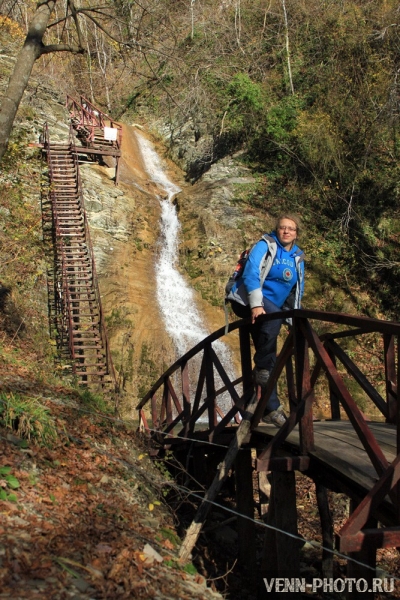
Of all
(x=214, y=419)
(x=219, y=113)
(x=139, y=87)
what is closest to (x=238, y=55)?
(x=219, y=113)

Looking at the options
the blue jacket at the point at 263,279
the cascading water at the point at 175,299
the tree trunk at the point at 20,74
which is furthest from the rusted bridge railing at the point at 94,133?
the blue jacket at the point at 263,279

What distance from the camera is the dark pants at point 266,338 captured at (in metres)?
4.84

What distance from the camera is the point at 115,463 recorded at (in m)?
5.65

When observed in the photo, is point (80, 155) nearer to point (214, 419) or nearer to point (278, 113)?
point (278, 113)

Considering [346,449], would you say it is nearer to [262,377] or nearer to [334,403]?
[262,377]

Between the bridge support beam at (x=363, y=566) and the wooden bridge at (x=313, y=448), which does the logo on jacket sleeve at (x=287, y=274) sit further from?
the bridge support beam at (x=363, y=566)

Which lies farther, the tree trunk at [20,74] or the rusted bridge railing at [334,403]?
the tree trunk at [20,74]

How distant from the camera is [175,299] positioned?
55.2 feet

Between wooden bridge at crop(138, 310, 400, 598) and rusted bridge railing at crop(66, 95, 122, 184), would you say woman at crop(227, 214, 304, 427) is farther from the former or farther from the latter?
rusted bridge railing at crop(66, 95, 122, 184)

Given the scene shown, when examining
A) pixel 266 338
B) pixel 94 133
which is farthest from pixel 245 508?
pixel 94 133

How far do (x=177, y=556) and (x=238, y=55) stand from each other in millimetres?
26614

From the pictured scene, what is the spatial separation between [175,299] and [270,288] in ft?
39.4

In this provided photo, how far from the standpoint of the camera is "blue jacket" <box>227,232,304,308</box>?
4.65 m

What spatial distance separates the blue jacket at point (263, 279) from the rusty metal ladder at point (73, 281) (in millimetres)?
7491
